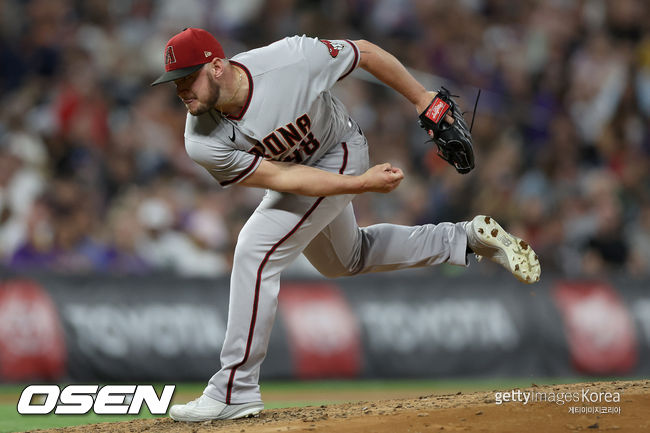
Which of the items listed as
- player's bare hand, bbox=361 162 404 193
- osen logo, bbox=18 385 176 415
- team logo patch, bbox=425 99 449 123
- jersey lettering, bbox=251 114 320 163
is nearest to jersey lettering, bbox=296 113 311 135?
jersey lettering, bbox=251 114 320 163

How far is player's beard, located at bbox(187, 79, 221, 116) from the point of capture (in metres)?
4.73

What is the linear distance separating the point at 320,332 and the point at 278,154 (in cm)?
432

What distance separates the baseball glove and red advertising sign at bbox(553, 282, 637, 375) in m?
4.75

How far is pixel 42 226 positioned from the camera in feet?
29.6

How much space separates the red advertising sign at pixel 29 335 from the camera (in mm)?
8305

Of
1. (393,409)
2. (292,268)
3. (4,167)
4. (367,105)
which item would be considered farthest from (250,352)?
(367,105)

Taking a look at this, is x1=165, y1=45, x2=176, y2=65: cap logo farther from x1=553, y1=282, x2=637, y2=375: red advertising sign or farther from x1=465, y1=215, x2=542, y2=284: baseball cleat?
x1=553, y1=282, x2=637, y2=375: red advertising sign

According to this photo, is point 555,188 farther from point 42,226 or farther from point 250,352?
point 250,352

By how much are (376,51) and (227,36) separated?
667 centimetres

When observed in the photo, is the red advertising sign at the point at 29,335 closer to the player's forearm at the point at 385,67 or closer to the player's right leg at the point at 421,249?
the player's right leg at the point at 421,249

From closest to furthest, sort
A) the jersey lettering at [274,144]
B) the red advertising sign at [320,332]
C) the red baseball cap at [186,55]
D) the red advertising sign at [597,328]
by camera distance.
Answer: the red baseball cap at [186,55], the jersey lettering at [274,144], the red advertising sign at [320,332], the red advertising sign at [597,328]

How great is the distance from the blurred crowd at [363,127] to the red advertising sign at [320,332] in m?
0.93

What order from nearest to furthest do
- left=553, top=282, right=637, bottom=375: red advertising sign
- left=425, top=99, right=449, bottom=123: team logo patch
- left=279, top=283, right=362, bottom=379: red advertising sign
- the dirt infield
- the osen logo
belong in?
the dirt infield
left=425, top=99, right=449, bottom=123: team logo patch
the osen logo
left=279, top=283, right=362, bottom=379: red advertising sign
left=553, top=282, right=637, bottom=375: red advertising sign

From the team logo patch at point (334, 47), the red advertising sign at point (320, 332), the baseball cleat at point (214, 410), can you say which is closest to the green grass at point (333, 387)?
the red advertising sign at point (320, 332)
